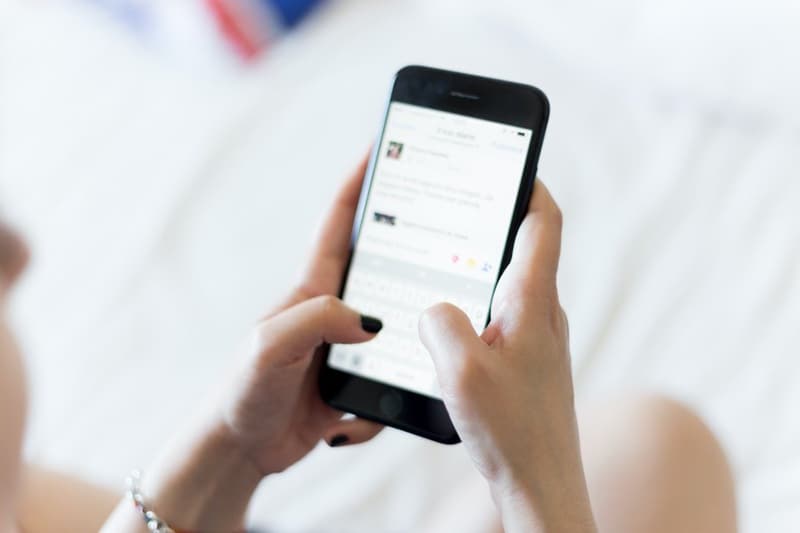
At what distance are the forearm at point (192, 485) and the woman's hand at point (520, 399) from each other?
198 mm

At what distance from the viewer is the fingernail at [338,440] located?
1.77 feet

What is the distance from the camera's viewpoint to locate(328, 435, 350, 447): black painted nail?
0.54m

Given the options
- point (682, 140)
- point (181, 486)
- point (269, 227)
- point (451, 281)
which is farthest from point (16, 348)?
point (682, 140)

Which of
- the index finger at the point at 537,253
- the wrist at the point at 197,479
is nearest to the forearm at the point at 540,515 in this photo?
the index finger at the point at 537,253

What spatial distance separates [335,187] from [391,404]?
42 cm

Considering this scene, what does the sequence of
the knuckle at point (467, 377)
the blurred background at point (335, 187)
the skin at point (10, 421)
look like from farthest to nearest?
the blurred background at point (335, 187)
the skin at point (10, 421)
the knuckle at point (467, 377)

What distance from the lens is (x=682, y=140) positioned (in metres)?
0.88

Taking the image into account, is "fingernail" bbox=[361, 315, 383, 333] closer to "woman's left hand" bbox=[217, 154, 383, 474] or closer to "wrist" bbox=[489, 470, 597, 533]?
"woman's left hand" bbox=[217, 154, 383, 474]

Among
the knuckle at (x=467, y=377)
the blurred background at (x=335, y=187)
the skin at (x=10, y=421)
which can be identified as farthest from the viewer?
the blurred background at (x=335, y=187)

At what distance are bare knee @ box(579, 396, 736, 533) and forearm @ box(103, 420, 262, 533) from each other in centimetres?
25

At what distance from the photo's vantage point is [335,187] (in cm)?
92

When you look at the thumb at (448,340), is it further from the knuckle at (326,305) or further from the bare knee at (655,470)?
the bare knee at (655,470)

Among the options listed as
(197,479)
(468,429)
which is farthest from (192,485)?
(468,429)

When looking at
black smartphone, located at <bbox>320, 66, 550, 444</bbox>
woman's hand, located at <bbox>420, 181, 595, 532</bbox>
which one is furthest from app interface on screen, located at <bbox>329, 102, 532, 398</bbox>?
woman's hand, located at <bbox>420, 181, 595, 532</bbox>
